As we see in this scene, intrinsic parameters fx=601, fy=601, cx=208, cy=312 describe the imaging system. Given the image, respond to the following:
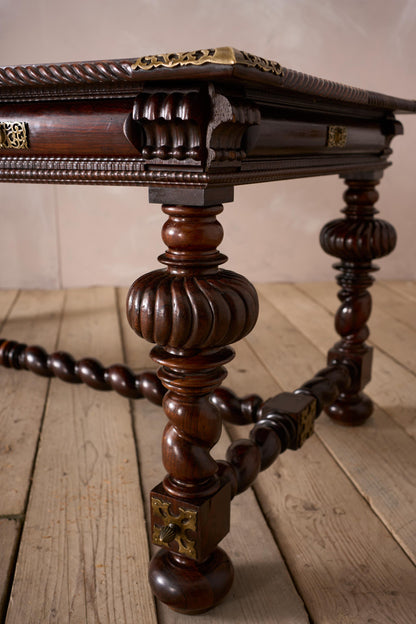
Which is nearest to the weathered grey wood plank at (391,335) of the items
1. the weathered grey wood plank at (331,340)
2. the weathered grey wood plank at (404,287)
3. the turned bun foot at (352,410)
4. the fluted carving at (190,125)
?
the weathered grey wood plank at (331,340)

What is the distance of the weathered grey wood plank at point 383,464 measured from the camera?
105 centimetres

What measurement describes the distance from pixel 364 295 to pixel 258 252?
166 centimetres

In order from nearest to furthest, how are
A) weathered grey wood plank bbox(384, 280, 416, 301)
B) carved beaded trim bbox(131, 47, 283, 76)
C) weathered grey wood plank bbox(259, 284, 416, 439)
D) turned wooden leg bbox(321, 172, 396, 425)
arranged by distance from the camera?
carved beaded trim bbox(131, 47, 283, 76) < turned wooden leg bbox(321, 172, 396, 425) < weathered grey wood plank bbox(259, 284, 416, 439) < weathered grey wood plank bbox(384, 280, 416, 301)

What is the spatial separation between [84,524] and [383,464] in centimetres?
62

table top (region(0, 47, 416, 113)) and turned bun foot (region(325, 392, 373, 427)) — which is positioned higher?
table top (region(0, 47, 416, 113))

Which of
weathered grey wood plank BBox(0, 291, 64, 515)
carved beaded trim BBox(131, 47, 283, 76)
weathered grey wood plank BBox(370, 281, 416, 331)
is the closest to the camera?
carved beaded trim BBox(131, 47, 283, 76)

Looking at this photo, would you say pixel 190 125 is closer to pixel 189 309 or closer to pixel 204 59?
Answer: pixel 204 59

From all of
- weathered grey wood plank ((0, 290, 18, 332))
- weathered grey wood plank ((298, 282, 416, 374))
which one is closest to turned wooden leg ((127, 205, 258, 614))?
weathered grey wood plank ((298, 282, 416, 374))

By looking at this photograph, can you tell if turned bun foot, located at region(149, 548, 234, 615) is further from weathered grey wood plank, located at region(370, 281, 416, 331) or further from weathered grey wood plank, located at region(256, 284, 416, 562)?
weathered grey wood plank, located at region(370, 281, 416, 331)

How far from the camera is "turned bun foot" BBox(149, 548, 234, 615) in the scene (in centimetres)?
81

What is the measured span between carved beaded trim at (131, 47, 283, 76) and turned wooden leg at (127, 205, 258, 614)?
0.54 feet

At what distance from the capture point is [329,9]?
9.07 ft

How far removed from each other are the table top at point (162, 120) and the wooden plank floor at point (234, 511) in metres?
0.57

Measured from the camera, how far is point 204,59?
1.95 ft
